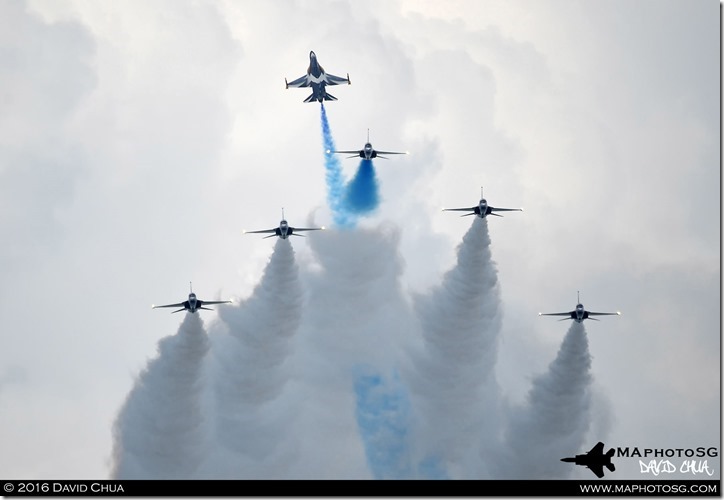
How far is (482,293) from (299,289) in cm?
1376

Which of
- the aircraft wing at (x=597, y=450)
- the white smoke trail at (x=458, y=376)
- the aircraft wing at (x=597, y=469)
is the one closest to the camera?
the aircraft wing at (x=597, y=450)

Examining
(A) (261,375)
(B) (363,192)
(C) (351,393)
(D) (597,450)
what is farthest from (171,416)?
(D) (597,450)

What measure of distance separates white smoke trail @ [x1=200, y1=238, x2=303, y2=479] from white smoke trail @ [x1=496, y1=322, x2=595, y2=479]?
690 inches

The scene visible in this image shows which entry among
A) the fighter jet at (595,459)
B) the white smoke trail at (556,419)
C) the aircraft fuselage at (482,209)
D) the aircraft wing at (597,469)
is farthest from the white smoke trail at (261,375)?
the aircraft wing at (597,469)

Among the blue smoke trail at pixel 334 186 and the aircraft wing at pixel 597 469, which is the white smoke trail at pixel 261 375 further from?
the aircraft wing at pixel 597 469

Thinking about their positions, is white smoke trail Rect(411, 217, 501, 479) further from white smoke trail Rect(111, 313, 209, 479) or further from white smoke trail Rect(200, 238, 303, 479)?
white smoke trail Rect(111, 313, 209, 479)

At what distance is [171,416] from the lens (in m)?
177

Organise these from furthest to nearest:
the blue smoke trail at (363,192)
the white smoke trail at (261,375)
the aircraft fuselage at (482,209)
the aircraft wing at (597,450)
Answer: the blue smoke trail at (363,192)
the white smoke trail at (261,375)
the aircraft wing at (597,450)
the aircraft fuselage at (482,209)

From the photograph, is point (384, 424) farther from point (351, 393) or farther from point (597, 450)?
point (597, 450)

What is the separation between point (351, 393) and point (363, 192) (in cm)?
1581

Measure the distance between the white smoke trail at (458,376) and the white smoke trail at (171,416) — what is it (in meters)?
17.3

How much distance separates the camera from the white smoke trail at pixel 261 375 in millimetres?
178750

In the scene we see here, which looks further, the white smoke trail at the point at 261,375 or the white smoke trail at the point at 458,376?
the white smoke trail at the point at 458,376

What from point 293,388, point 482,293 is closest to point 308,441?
point 293,388
